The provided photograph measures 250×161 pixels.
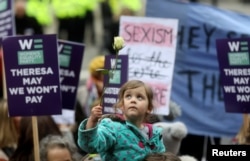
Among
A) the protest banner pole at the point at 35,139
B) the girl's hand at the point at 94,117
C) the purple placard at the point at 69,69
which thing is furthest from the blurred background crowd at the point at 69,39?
the girl's hand at the point at 94,117

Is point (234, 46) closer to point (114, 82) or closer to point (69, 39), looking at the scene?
point (114, 82)

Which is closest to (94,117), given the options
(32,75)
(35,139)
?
(35,139)

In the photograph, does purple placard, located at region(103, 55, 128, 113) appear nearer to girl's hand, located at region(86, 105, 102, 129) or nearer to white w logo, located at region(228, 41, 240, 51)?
white w logo, located at region(228, 41, 240, 51)

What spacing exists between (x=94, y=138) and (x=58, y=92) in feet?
6.05

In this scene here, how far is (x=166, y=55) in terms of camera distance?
31.0ft

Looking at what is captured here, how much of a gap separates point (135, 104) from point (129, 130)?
159mm

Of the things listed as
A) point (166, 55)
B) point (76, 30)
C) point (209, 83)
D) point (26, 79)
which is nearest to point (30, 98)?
point (26, 79)

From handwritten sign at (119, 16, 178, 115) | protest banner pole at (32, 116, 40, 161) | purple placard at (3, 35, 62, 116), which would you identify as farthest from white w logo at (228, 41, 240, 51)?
protest banner pole at (32, 116, 40, 161)

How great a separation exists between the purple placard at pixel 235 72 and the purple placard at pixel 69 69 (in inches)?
55.3

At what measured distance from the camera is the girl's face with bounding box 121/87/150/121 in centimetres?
668

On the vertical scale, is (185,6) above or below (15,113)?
above

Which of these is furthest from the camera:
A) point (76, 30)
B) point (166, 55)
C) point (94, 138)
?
point (76, 30)

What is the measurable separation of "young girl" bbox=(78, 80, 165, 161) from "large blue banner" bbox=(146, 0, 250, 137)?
359 centimetres

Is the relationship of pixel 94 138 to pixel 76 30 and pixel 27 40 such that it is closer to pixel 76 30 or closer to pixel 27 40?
pixel 27 40
